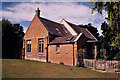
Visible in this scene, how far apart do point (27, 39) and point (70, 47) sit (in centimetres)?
1203

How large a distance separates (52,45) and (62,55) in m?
2.88

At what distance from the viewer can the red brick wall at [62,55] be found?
18281mm

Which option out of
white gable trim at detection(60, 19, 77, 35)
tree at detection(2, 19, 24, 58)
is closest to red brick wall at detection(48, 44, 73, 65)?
white gable trim at detection(60, 19, 77, 35)

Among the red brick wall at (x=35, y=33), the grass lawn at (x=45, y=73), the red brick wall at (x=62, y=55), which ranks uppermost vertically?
the red brick wall at (x=35, y=33)

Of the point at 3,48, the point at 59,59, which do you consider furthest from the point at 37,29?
the point at 3,48

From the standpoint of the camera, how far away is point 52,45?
20.6 metres

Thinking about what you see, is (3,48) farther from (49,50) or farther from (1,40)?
(49,50)

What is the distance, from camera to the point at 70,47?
1828cm

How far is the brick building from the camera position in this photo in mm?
18328

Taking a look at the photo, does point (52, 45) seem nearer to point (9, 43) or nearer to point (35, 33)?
point (35, 33)

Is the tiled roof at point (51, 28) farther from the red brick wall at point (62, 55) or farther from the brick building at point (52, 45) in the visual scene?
the red brick wall at point (62, 55)

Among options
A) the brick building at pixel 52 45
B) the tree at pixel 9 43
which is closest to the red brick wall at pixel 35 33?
the brick building at pixel 52 45

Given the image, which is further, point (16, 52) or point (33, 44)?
point (16, 52)

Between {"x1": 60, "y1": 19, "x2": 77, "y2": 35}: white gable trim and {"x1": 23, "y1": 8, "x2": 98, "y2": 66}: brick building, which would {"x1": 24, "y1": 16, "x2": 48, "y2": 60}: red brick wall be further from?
{"x1": 60, "y1": 19, "x2": 77, "y2": 35}: white gable trim
